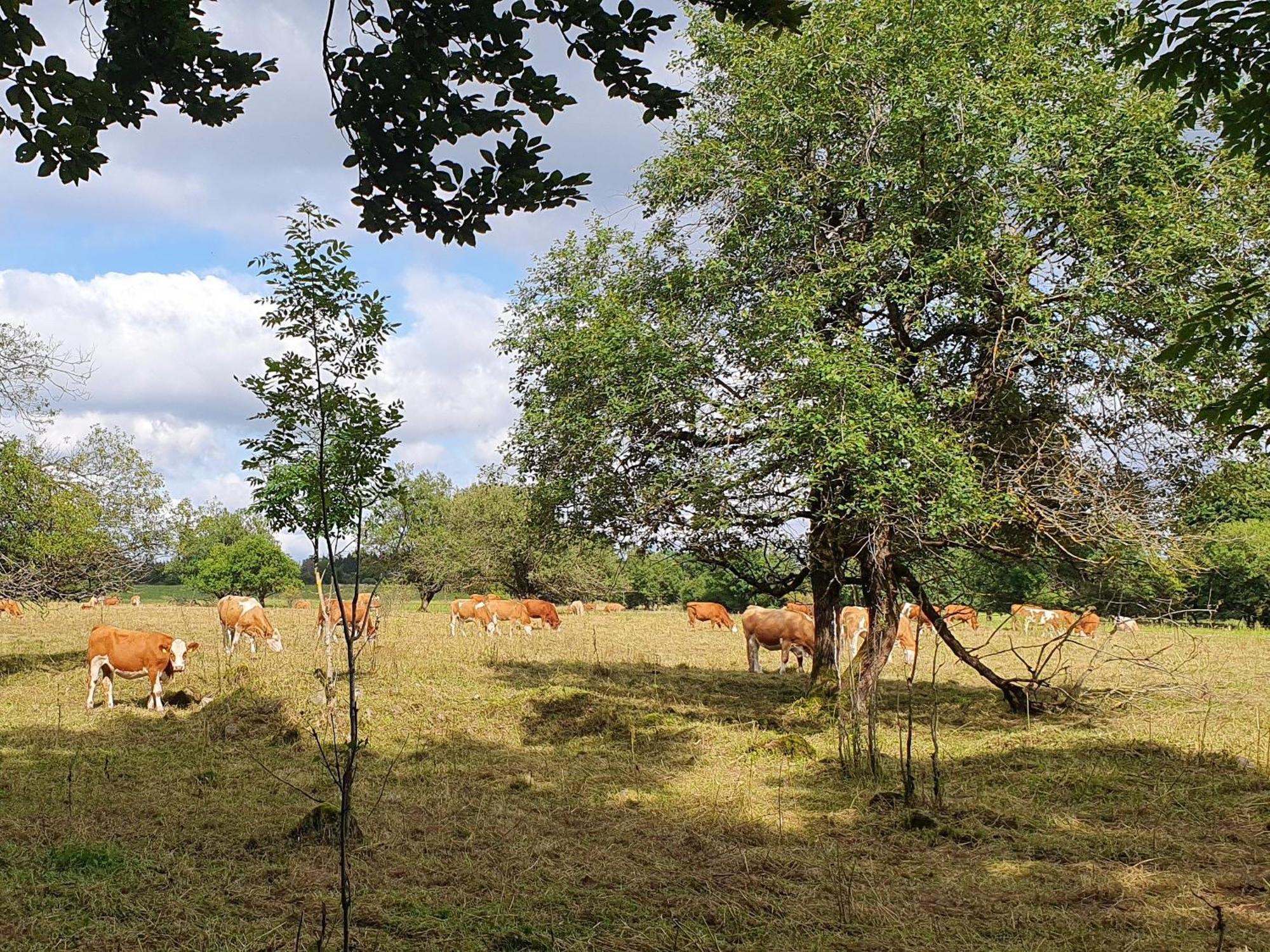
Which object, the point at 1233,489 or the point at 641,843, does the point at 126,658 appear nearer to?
the point at 641,843

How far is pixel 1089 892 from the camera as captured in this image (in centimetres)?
627

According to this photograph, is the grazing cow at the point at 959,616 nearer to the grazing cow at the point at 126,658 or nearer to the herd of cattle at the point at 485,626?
the herd of cattle at the point at 485,626

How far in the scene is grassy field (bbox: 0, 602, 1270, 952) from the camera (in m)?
5.79

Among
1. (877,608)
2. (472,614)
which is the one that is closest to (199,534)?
(472,614)

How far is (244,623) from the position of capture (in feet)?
66.2

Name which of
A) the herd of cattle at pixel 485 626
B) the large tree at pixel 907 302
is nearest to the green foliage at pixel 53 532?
the herd of cattle at pixel 485 626

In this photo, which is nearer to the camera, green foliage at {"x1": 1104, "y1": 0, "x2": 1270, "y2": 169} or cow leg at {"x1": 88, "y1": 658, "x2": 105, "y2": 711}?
green foliage at {"x1": 1104, "y1": 0, "x2": 1270, "y2": 169}

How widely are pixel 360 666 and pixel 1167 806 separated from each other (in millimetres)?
12504

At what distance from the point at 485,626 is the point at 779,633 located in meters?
12.4

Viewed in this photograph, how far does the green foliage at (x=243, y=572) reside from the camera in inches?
2167

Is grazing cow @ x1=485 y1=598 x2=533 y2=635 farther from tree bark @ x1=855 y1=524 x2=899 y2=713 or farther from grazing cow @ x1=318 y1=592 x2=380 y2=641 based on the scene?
tree bark @ x1=855 y1=524 x2=899 y2=713

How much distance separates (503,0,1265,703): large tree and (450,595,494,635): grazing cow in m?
15.7

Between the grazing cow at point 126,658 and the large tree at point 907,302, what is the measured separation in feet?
23.4

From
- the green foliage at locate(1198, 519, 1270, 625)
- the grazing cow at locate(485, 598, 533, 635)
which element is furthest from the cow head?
the green foliage at locate(1198, 519, 1270, 625)
